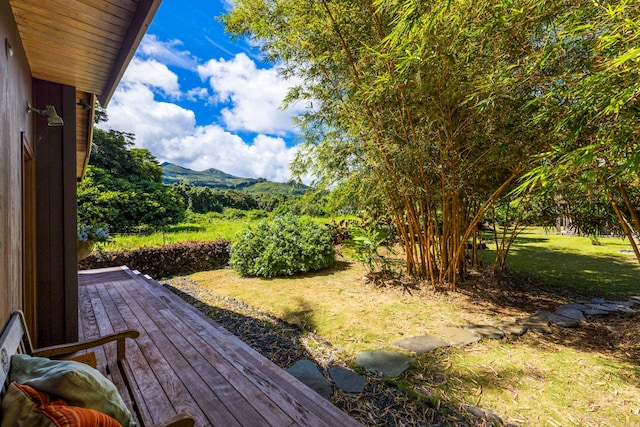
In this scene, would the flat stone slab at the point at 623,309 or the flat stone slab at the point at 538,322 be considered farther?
the flat stone slab at the point at 623,309

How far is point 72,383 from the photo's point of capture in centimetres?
78

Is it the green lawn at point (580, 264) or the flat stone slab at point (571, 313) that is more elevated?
the green lawn at point (580, 264)

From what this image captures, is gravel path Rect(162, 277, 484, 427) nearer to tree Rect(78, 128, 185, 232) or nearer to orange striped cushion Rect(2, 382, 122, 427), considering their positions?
→ orange striped cushion Rect(2, 382, 122, 427)

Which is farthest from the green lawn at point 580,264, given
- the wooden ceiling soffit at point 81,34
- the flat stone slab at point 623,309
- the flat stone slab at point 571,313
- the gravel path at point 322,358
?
the wooden ceiling soffit at point 81,34

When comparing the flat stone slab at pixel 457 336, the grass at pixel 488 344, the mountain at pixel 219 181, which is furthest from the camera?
the mountain at pixel 219 181

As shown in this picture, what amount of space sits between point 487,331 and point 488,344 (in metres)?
0.29

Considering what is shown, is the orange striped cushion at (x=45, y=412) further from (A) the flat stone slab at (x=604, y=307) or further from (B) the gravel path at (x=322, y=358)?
(A) the flat stone slab at (x=604, y=307)

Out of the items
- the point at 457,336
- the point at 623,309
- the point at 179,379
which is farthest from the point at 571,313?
the point at 179,379

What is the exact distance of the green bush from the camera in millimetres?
5438

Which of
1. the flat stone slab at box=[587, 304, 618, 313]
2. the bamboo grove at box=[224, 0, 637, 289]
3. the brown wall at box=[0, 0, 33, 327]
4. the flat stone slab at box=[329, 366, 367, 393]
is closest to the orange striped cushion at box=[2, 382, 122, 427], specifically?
the brown wall at box=[0, 0, 33, 327]

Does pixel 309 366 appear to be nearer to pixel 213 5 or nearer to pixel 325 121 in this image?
pixel 325 121

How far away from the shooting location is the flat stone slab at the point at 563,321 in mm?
3199

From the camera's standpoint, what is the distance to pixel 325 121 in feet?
13.8

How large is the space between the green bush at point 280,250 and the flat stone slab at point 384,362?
305 cm
